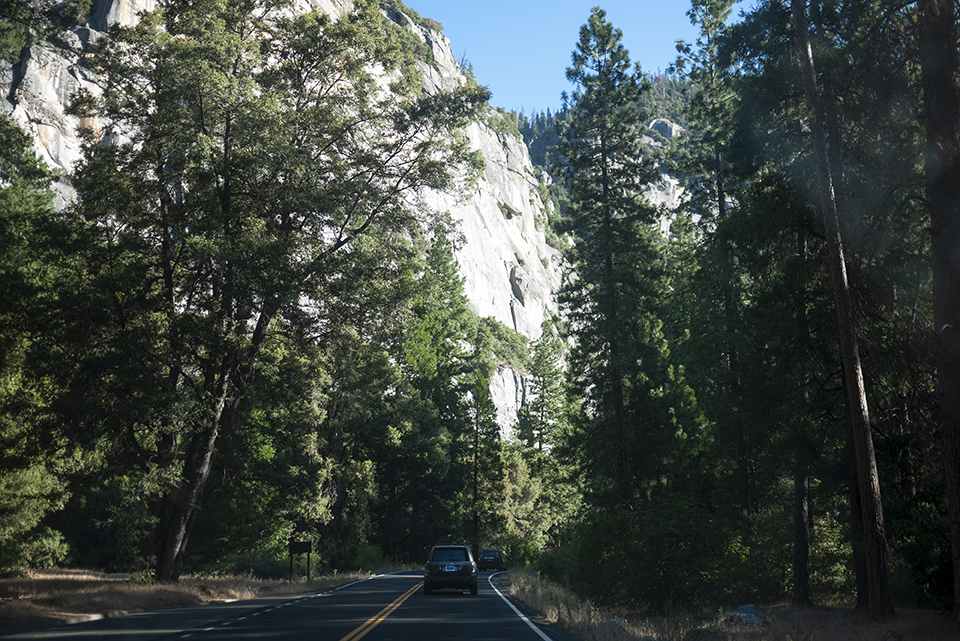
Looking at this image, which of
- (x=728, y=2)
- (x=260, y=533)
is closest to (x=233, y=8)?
(x=728, y=2)

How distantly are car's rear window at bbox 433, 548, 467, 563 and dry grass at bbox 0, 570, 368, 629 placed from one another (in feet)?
20.1

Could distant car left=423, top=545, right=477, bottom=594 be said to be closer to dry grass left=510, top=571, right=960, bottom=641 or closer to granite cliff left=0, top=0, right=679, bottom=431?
dry grass left=510, top=571, right=960, bottom=641

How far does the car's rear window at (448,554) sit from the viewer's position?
26.1 m

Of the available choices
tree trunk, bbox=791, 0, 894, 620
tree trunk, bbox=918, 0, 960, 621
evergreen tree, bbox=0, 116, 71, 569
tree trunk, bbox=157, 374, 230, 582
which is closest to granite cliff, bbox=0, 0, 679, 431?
evergreen tree, bbox=0, 116, 71, 569

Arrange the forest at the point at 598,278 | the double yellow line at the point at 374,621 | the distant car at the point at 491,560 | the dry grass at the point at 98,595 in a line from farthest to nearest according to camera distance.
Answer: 1. the distant car at the point at 491,560
2. the dry grass at the point at 98,595
3. the forest at the point at 598,278
4. the double yellow line at the point at 374,621

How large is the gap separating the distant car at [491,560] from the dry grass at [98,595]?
2878 centimetres

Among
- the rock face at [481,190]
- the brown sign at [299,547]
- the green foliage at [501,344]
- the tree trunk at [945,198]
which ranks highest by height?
the rock face at [481,190]

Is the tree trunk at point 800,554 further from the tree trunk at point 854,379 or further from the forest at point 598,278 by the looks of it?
the tree trunk at point 854,379

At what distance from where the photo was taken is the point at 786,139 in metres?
18.3

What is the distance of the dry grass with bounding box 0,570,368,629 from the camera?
15820 mm

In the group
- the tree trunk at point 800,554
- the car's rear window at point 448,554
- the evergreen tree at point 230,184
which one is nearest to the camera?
the tree trunk at point 800,554

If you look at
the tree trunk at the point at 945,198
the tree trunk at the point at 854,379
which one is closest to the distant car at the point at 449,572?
the tree trunk at the point at 854,379

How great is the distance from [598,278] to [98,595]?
2177cm

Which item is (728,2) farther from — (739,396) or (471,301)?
(471,301)
